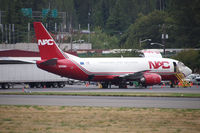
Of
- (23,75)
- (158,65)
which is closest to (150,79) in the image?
(158,65)

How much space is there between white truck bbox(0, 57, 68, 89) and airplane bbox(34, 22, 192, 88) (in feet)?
18.3

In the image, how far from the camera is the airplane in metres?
53.7

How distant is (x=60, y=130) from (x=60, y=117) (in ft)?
13.7

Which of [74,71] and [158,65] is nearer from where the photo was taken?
[74,71]

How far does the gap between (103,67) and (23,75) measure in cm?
1128

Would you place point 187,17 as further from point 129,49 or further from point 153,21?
point 153,21

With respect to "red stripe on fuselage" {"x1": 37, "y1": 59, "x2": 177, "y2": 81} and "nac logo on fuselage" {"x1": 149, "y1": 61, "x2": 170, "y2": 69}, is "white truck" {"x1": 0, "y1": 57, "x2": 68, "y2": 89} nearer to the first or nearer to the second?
"red stripe on fuselage" {"x1": 37, "y1": 59, "x2": 177, "y2": 81}

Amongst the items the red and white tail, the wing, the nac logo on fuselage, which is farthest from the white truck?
the nac logo on fuselage

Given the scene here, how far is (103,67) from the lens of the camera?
5597cm

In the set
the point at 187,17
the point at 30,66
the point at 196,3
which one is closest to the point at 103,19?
the point at 187,17

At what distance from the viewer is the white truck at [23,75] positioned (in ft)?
194

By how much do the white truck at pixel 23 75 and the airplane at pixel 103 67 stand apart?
220 inches

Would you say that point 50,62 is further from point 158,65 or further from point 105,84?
point 158,65

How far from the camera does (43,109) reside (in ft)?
95.0
